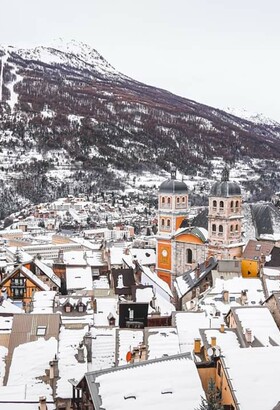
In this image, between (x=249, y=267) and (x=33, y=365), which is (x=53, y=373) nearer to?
(x=33, y=365)

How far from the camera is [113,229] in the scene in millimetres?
144750

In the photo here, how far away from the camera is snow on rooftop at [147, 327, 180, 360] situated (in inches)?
1293

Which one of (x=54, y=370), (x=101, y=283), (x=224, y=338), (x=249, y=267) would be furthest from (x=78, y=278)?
(x=54, y=370)

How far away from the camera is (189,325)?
38.2 meters

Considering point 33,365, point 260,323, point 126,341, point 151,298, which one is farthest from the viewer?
point 151,298

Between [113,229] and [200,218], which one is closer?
[200,218]

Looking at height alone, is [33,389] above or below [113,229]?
above

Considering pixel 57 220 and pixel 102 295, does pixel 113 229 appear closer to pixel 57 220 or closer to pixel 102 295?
pixel 57 220

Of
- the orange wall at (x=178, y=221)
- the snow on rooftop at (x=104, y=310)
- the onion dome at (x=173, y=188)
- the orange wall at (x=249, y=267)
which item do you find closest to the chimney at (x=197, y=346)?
the snow on rooftop at (x=104, y=310)

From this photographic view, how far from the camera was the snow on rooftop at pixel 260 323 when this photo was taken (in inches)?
1378

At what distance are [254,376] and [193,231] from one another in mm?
49508

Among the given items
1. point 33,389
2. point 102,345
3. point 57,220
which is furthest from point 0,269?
point 57,220

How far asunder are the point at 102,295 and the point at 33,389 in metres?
26.7

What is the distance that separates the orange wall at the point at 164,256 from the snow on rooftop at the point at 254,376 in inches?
1949
